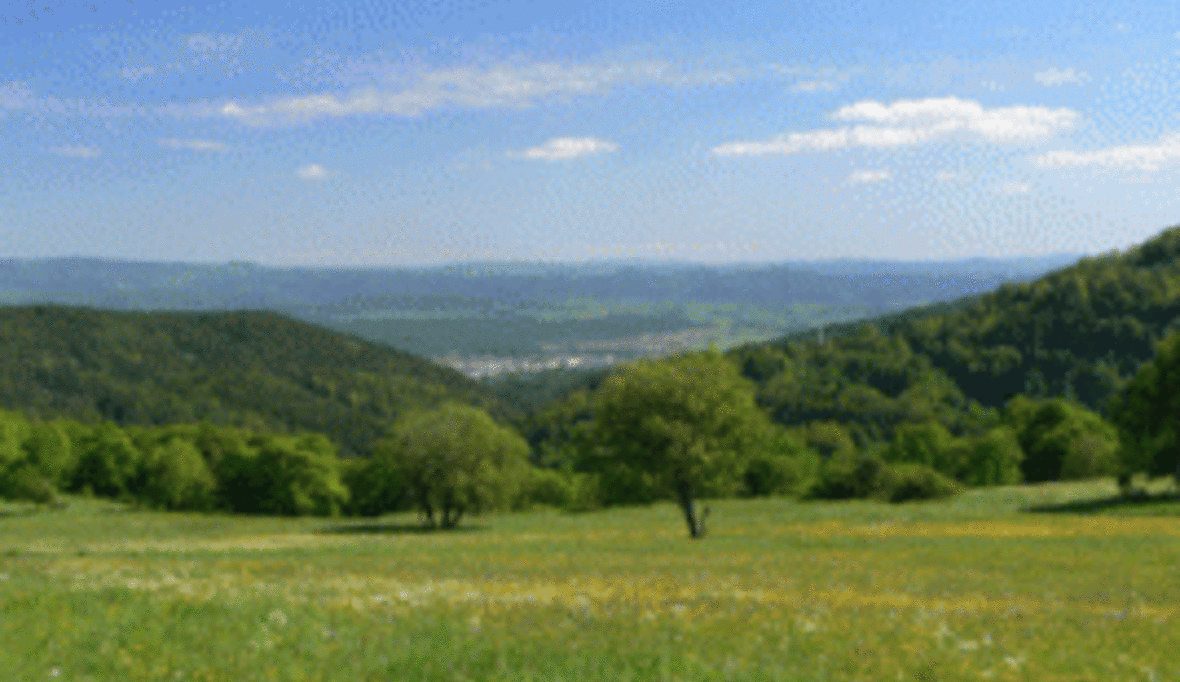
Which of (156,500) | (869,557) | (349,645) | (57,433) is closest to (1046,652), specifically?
(349,645)

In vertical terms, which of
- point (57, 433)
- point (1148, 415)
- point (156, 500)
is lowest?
point (156, 500)

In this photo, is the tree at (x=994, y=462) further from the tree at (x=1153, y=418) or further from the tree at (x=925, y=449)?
the tree at (x=1153, y=418)

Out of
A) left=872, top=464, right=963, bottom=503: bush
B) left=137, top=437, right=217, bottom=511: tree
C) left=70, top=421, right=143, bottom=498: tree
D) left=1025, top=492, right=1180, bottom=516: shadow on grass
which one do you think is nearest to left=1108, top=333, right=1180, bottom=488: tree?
left=1025, top=492, right=1180, bottom=516: shadow on grass

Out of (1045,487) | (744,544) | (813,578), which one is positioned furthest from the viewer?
(1045,487)

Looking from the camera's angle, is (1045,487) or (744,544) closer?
(744,544)

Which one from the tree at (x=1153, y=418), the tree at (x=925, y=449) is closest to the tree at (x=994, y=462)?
the tree at (x=925, y=449)

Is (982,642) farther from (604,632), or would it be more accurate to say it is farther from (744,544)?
(744,544)

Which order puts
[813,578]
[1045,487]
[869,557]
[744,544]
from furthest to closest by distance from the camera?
[1045,487] → [744,544] → [869,557] → [813,578]
